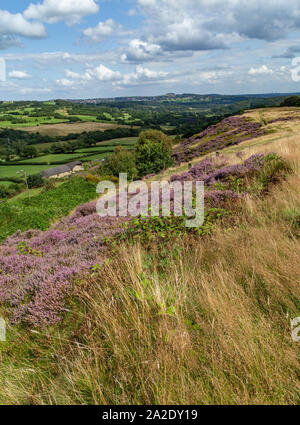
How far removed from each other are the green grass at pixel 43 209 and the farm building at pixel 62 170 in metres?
61.8

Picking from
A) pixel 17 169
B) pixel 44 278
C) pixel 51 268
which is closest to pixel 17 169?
pixel 17 169

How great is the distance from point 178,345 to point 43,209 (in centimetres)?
1960

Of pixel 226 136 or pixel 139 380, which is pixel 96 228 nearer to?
pixel 139 380

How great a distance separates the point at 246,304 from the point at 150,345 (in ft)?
3.78

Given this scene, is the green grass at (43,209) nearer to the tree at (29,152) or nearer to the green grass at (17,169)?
the green grass at (17,169)

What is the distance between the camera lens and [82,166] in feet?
325

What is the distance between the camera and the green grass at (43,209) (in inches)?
677

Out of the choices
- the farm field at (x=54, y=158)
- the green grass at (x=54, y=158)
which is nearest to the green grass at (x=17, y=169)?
the farm field at (x=54, y=158)

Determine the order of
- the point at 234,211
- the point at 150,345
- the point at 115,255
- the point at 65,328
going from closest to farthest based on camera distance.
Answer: the point at 150,345, the point at 65,328, the point at 115,255, the point at 234,211

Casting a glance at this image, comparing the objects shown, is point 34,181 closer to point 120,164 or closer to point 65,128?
point 120,164

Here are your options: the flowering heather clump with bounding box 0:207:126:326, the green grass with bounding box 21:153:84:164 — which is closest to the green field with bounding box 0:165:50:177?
the green grass with bounding box 21:153:84:164

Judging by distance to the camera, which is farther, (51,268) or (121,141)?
(121,141)

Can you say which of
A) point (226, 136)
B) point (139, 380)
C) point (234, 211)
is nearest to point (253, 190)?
point (234, 211)

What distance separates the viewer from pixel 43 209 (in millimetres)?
20000
